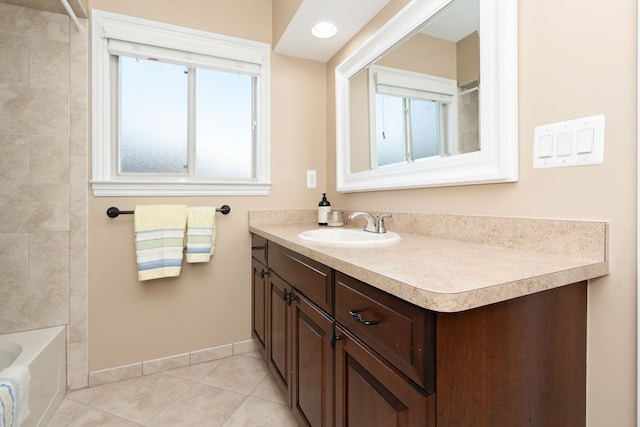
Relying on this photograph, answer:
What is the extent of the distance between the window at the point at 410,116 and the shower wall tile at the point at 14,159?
1.80 metres

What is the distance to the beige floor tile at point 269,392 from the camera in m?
1.58

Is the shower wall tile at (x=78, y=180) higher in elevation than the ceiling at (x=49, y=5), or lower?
lower

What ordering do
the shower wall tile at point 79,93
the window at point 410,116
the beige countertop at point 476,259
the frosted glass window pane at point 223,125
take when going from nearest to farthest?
the beige countertop at point 476,259 < the window at point 410,116 < the shower wall tile at point 79,93 < the frosted glass window pane at point 223,125

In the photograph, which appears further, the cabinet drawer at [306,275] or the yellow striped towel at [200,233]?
the yellow striped towel at [200,233]

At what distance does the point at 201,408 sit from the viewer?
151 cm

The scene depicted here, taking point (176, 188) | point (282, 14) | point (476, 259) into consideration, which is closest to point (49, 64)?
point (176, 188)

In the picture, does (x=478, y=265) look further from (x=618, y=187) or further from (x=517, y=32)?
(x=517, y=32)

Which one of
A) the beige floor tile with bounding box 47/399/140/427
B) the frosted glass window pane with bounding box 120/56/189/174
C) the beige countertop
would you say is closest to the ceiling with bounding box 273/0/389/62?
the frosted glass window pane with bounding box 120/56/189/174

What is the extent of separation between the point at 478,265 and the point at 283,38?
180 centimetres

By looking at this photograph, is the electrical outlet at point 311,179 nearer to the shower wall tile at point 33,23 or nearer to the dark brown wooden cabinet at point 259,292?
the dark brown wooden cabinet at point 259,292

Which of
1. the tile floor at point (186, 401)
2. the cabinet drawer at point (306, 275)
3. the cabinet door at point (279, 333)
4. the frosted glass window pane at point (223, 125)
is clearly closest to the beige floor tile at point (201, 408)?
the tile floor at point (186, 401)

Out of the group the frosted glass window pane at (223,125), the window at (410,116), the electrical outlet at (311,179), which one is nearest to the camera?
the window at (410,116)

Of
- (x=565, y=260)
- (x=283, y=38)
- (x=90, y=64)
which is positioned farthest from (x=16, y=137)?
(x=565, y=260)

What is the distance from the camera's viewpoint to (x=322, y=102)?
2266 millimetres
